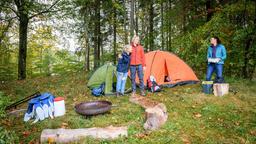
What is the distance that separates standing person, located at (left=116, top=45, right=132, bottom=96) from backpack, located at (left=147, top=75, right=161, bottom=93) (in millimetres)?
1123

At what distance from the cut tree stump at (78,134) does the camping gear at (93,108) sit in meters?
1.09

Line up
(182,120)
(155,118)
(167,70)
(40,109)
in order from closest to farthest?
(155,118) → (182,120) → (40,109) → (167,70)

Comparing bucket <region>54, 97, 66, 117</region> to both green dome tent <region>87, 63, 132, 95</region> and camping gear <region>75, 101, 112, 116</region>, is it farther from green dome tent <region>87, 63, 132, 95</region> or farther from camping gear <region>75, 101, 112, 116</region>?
green dome tent <region>87, 63, 132, 95</region>

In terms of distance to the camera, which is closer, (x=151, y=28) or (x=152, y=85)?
(x=152, y=85)

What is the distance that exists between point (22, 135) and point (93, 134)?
1.77m

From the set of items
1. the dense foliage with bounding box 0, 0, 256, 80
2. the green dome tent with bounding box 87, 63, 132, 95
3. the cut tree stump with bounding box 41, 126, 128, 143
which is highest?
the dense foliage with bounding box 0, 0, 256, 80

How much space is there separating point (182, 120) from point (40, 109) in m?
3.72

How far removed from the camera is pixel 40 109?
280 inches

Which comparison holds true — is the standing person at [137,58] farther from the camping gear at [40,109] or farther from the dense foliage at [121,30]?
the dense foliage at [121,30]

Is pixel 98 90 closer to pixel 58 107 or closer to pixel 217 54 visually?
pixel 58 107

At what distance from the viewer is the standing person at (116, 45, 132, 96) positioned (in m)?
9.27

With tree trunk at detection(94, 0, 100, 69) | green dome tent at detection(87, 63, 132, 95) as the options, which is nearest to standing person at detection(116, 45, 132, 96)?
green dome tent at detection(87, 63, 132, 95)

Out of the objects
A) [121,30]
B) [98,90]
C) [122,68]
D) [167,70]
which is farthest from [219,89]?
[121,30]

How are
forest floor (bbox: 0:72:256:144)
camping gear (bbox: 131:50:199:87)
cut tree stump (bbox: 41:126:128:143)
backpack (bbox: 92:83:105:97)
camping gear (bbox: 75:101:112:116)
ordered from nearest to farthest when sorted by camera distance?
1. cut tree stump (bbox: 41:126:128:143)
2. forest floor (bbox: 0:72:256:144)
3. camping gear (bbox: 75:101:112:116)
4. backpack (bbox: 92:83:105:97)
5. camping gear (bbox: 131:50:199:87)
